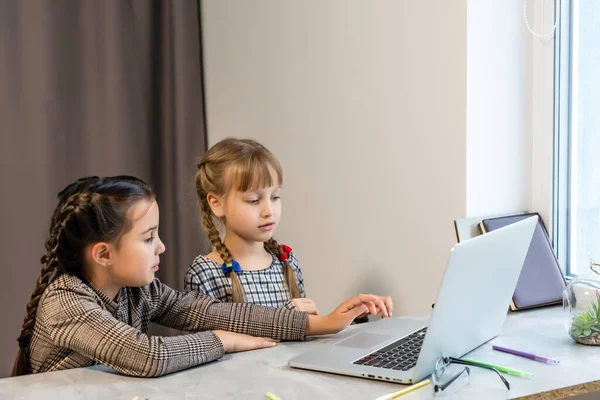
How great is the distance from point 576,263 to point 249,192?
83 cm

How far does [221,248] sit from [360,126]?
21.5 inches

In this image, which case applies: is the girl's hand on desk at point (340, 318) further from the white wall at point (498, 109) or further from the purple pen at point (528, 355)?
the white wall at point (498, 109)

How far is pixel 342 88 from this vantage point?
2.04m

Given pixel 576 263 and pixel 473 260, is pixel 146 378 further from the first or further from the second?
pixel 576 263

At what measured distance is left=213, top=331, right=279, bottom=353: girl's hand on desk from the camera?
4.21ft

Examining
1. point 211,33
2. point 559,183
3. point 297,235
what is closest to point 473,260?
point 559,183

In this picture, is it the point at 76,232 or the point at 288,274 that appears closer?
the point at 76,232

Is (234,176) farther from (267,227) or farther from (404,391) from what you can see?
(404,391)

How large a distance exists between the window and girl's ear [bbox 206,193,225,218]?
0.84 m

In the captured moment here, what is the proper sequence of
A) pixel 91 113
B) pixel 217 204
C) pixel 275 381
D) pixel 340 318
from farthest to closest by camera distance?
pixel 91 113
pixel 217 204
pixel 340 318
pixel 275 381

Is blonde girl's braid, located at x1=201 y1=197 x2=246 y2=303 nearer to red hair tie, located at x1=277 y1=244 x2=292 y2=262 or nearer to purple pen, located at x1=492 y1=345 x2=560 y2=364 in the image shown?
red hair tie, located at x1=277 y1=244 x2=292 y2=262

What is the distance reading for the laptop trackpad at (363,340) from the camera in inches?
50.3

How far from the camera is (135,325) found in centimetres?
142

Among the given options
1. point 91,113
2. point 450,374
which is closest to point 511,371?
Answer: point 450,374
